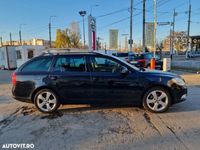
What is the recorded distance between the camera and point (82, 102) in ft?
20.1

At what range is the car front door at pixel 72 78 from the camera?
19.6ft

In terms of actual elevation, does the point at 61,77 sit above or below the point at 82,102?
above

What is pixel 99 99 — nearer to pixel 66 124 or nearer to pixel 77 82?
pixel 77 82

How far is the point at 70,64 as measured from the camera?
6.11 meters

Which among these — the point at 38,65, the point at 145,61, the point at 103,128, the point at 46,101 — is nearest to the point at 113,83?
the point at 103,128

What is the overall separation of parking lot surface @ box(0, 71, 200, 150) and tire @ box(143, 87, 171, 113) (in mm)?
184

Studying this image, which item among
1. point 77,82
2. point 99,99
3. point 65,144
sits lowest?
point 65,144

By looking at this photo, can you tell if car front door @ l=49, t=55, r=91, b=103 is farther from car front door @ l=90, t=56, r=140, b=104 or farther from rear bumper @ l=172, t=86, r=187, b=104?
rear bumper @ l=172, t=86, r=187, b=104

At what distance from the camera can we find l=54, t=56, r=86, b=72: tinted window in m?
6.07

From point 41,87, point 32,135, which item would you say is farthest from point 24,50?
point 32,135

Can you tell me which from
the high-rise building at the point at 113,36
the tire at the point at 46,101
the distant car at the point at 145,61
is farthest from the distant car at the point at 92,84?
the high-rise building at the point at 113,36

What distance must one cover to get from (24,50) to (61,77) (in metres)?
19.8

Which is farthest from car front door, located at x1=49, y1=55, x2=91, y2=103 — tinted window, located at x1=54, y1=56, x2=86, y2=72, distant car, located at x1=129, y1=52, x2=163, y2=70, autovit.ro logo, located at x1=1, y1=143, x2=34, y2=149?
distant car, located at x1=129, y1=52, x2=163, y2=70

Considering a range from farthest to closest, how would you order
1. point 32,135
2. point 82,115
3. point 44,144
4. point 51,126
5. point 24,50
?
point 24,50, point 82,115, point 51,126, point 32,135, point 44,144
